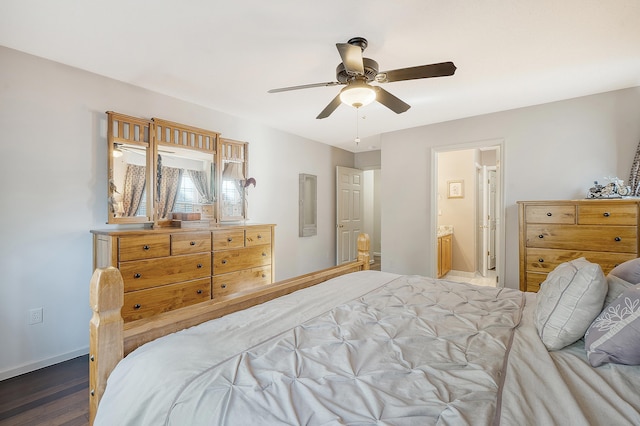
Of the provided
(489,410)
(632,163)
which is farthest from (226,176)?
(632,163)

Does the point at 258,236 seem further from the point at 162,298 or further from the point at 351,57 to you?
the point at 351,57

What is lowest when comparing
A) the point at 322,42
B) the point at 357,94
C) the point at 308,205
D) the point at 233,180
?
the point at 308,205

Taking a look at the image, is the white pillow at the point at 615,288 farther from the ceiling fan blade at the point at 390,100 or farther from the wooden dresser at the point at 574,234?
the wooden dresser at the point at 574,234

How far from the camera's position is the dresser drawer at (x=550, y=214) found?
2.90m

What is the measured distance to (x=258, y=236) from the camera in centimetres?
356

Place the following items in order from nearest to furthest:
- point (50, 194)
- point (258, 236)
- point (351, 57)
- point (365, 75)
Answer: point (351, 57) < point (365, 75) < point (50, 194) < point (258, 236)

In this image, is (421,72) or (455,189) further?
(455,189)

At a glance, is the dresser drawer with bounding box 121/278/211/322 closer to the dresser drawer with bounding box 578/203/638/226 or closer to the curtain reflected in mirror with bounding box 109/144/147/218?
the curtain reflected in mirror with bounding box 109/144/147/218

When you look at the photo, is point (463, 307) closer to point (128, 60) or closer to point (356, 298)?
point (356, 298)

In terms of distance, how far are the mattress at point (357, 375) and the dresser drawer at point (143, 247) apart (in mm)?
1559

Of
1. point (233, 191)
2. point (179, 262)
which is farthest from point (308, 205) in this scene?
point (179, 262)

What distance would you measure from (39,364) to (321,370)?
9.24 feet

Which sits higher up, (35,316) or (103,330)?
(103,330)

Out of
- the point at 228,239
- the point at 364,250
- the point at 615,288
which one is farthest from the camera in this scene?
the point at 228,239
